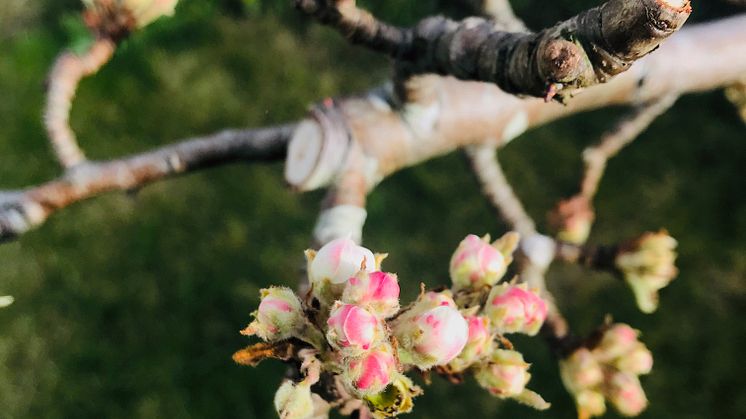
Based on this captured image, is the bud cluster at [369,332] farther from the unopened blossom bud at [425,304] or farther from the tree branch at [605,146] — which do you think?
the tree branch at [605,146]

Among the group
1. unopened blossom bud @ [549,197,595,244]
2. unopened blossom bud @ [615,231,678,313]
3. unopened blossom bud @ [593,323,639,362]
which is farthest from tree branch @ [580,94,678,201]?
unopened blossom bud @ [593,323,639,362]

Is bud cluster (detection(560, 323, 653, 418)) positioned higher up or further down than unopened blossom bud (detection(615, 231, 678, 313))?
further down

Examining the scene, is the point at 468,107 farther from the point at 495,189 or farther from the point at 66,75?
the point at 66,75

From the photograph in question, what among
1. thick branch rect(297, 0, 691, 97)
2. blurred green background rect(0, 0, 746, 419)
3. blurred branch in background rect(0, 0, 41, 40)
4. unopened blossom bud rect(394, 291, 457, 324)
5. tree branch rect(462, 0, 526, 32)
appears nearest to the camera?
thick branch rect(297, 0, 691, 97)

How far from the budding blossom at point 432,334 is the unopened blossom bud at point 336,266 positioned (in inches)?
2.2

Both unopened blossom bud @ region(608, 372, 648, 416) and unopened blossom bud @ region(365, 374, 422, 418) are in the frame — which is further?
unopened blossom bud @ region(608, 372, 648, 416)

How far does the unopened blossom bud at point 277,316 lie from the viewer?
54cm

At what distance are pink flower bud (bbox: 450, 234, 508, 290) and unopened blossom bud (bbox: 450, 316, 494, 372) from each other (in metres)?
0.06

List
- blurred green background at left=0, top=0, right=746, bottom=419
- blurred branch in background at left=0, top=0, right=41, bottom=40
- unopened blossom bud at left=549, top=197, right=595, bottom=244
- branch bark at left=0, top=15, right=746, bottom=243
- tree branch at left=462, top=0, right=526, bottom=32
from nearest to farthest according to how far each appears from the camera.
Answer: branch bark at left=0, top=15, right=746, bottom=243, tree branch at left=462, top=0, right=526, bottom=32, unopened blossom bud at left=549, top=197, right=595, bottom=244, blurred green background at left=0, top=0, right=746, bottom=419, blurred branch in background at left=0, top=0, right=41, bottom=40

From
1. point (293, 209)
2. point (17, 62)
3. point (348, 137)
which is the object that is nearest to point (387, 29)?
point (348, 137)

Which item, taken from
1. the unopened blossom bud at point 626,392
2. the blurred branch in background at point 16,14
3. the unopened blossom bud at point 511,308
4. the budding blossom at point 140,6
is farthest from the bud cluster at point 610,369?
the blurred branch in background at point 16,14

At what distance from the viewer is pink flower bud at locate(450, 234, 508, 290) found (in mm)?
668

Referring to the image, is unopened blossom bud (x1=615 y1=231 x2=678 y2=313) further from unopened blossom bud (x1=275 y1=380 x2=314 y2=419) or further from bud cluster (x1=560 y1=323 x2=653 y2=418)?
unopened blossom bud (x1=275 y1=380 x2=314 y2=419)

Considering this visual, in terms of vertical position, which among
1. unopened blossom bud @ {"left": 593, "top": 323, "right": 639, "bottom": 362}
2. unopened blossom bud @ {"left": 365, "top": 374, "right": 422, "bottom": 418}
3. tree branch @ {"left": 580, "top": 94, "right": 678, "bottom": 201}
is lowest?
unopened blossom bud @ {"left": 593, "top": 323, "right": 639, "bottom": 362}
